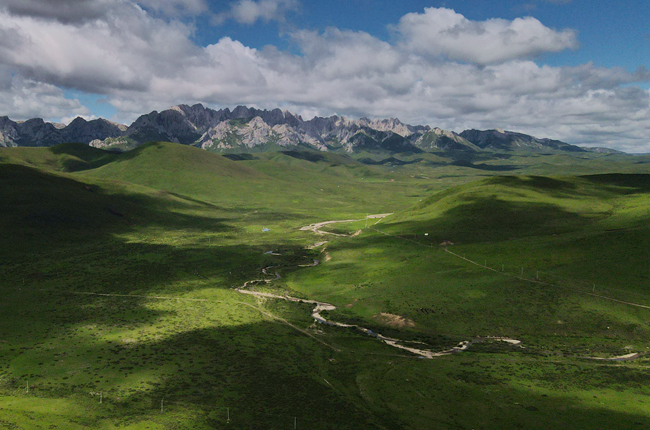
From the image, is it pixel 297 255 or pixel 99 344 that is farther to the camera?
pixel 297 255

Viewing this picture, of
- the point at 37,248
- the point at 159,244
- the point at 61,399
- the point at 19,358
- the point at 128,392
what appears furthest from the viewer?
the point at 159,244

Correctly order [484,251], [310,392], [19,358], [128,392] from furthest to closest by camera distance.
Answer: [484,251], [19,358], [310,392], [128,392]

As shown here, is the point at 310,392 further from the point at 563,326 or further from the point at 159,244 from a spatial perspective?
the point at 159,244

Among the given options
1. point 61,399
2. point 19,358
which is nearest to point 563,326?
point 61,399

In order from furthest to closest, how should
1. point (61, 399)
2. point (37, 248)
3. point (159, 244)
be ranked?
point (159, 244), point (37, 248), point (61, 399)

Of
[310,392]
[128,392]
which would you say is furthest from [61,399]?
[310,392]

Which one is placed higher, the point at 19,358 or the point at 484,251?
the point at 484,251

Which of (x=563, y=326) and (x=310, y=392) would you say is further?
(x=563, y=326)

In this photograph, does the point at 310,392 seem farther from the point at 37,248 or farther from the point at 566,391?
the point at 37,248

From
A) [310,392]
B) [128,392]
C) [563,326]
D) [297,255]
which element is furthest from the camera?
[297,255]
